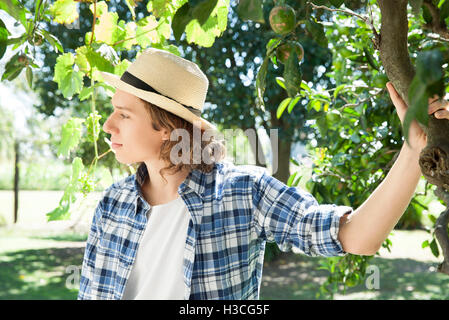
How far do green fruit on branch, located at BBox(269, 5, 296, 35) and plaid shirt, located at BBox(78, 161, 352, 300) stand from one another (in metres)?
0.39

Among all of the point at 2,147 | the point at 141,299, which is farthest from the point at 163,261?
the point at 2,147

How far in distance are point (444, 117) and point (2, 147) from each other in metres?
11.2

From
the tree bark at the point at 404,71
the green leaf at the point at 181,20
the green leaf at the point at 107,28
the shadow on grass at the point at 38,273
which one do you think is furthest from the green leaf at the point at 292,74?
the shadow on grass at the point at 38,273

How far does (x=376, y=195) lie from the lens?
899 millimetres

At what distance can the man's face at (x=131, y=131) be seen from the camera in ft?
4.09

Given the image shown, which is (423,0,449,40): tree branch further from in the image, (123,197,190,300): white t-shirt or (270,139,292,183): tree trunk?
(270,139,292,183): tree trunk

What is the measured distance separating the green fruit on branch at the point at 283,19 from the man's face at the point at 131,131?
1.76ft

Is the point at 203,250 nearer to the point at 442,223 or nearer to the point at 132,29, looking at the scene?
the point at 442,223

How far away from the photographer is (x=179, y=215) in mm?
1263

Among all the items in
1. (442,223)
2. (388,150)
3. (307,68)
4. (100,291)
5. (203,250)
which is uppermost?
(307,68)

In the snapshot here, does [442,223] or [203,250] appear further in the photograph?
[203,250]

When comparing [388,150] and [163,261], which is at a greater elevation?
[388,150]

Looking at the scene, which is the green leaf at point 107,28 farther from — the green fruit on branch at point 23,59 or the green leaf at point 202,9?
the green leaf at point 202,9

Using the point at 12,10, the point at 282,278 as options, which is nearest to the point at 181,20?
the point at 12,10
